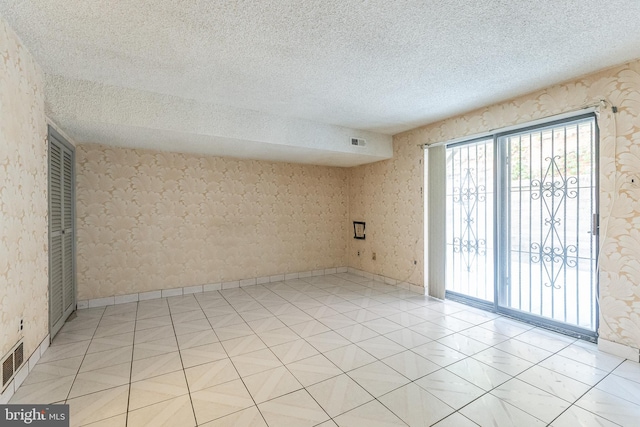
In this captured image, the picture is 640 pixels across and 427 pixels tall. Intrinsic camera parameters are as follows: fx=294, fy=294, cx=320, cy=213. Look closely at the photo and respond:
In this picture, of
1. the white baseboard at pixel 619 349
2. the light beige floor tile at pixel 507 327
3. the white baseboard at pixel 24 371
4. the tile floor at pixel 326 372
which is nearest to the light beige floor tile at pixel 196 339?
the tile floor at pixel 326 372

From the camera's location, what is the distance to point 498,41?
219 cm

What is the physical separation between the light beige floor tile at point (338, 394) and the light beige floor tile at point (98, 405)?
4.03 ft

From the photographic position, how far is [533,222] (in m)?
3.30

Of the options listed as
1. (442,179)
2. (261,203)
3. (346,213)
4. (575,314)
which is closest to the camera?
(575,314)

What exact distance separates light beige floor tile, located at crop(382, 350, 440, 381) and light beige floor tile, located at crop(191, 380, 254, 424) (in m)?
1.15

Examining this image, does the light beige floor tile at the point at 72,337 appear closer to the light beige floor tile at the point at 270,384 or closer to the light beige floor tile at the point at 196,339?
the light beige floor tile at the point at 196,339

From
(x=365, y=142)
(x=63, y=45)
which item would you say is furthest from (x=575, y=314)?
(x=63, y=45)

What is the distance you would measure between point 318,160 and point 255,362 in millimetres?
3387

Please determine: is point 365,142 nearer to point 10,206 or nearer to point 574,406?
point 574,406

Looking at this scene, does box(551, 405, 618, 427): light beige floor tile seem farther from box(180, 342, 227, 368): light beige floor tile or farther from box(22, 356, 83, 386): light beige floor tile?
box(22, 356, 83, 386): light beige floor tile

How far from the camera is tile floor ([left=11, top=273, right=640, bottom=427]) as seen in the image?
5.96 ft

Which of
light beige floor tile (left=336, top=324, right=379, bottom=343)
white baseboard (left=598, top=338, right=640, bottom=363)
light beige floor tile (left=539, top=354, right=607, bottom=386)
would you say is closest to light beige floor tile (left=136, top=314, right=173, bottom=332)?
light beige floor tile (left=336, top=324, right=379, bottom=343)

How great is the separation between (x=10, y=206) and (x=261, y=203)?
10.6 feet

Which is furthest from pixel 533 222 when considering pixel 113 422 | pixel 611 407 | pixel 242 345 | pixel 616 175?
pixel 113 422
